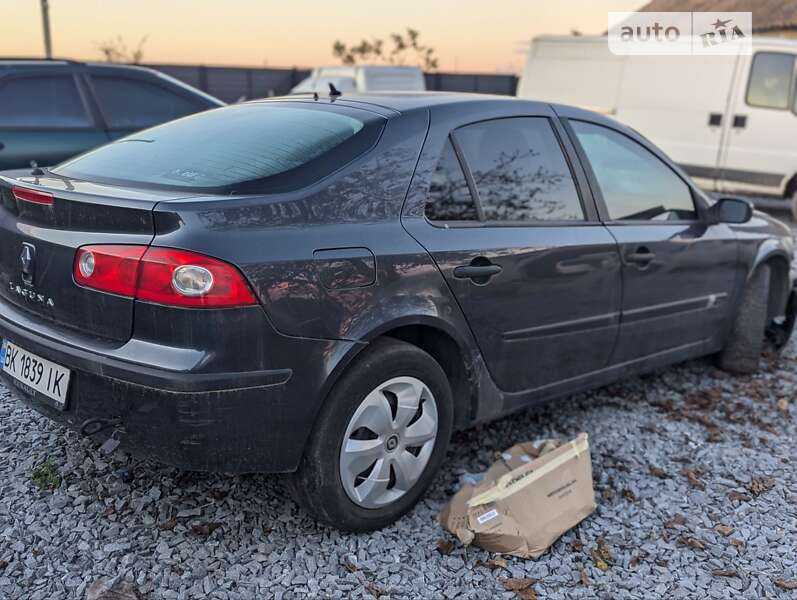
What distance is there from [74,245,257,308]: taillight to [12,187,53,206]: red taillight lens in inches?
17.2

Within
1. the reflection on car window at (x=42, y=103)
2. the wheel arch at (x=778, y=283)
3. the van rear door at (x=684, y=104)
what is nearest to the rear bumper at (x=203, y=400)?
the wheel arch at (x=778, y=283)

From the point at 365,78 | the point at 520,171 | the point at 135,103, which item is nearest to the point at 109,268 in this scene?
the point at 520,171

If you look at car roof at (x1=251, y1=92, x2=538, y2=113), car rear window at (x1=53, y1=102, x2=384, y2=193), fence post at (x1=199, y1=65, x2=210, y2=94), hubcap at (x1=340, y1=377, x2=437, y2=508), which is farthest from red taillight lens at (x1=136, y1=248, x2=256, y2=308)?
fence post at (x1=199, y1=65, x2=210, y2=94)

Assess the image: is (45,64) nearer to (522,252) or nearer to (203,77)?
(522,252)

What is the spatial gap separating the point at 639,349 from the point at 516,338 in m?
1.05

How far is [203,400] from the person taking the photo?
2303 mm

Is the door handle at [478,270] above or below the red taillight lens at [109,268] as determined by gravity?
below

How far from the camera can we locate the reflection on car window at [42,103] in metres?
5.97

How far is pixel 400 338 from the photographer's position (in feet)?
9.48

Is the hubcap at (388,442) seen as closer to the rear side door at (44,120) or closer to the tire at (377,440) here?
the tire at (377,440)

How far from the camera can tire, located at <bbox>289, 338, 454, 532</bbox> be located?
259cm

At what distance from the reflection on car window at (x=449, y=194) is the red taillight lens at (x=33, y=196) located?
4.38 ft

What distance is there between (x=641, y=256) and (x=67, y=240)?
2.59 metres

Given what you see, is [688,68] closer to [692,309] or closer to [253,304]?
[692,309]
